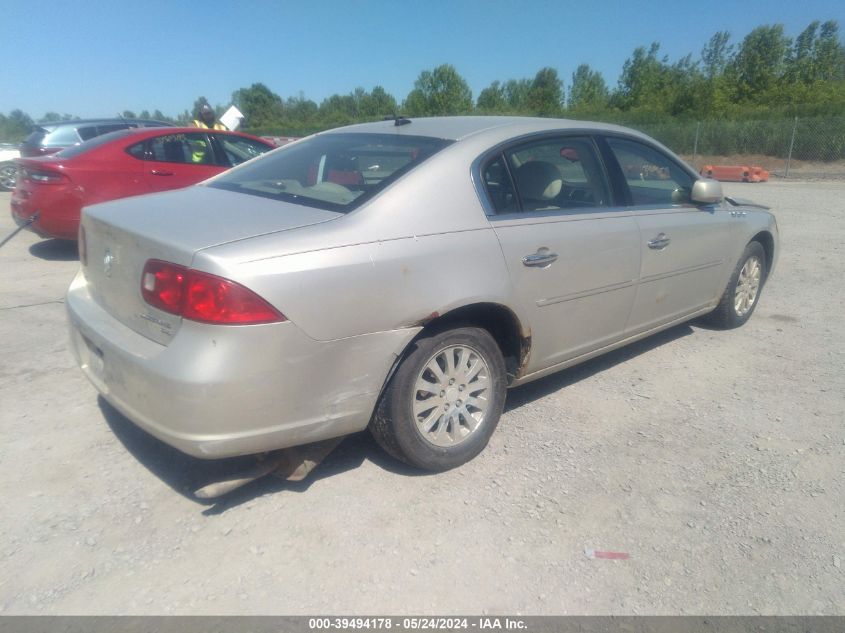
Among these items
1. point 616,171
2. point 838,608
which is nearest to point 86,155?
point 616,171

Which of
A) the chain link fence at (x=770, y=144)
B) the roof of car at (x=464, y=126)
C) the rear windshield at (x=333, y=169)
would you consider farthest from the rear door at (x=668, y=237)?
the chain link fence at (x=770, y=144)

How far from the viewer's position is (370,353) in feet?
8.87

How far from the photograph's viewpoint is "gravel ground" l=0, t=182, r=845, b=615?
238 centimetres

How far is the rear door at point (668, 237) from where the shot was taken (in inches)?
159

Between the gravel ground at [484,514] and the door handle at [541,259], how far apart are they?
3.02 feet

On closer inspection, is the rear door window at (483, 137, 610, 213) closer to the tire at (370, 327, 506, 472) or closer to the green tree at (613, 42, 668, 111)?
the tire at (370, 327, 506, 472)

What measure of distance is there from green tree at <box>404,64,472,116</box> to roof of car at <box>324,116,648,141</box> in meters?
43.6

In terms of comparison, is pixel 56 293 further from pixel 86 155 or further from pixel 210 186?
A: pixel 210 186

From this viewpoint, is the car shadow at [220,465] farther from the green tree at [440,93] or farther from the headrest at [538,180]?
the green tree at [440,93]

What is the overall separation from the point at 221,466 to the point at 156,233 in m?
1.17

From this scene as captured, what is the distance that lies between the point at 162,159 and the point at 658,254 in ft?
19.5

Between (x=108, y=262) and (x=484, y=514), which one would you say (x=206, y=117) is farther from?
(x=484, y=514)

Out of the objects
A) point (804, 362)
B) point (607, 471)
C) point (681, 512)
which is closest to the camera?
point (681, 512)

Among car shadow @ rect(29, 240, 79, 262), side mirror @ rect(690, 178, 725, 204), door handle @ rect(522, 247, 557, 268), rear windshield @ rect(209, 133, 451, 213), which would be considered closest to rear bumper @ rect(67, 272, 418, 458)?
rear windshield @ rect(209, 133, 451, 213)
